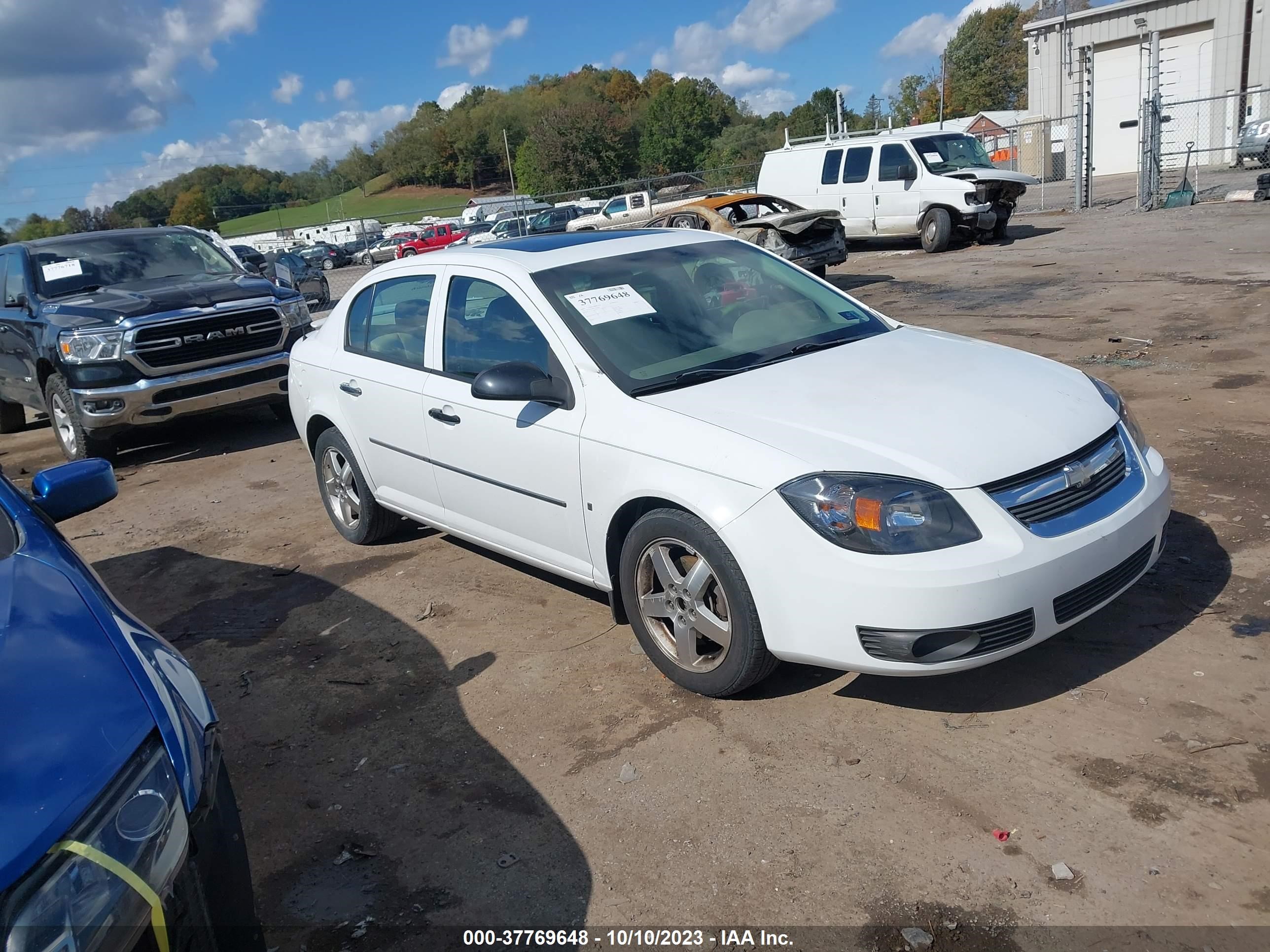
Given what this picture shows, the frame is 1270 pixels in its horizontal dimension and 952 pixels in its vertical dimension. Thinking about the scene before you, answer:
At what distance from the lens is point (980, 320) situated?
1085 cm

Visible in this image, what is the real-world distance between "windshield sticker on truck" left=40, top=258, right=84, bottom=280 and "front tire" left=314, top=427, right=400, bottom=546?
15.6 feet

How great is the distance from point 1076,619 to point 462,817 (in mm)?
2129

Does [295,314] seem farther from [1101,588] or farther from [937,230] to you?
[937,230]

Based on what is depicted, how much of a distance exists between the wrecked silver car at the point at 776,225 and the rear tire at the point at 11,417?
8.61 m

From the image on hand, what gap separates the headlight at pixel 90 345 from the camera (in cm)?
831

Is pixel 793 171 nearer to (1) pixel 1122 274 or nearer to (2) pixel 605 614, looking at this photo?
(1) pixel 1122 274

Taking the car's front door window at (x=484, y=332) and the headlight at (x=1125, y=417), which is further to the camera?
the car's front door window at (x=484, y=332)

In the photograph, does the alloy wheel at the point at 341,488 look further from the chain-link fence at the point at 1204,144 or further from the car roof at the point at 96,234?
the chain-link fence at the point at 1204,144

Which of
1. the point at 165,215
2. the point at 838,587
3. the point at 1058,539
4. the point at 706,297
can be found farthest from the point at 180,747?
the point at 165,215

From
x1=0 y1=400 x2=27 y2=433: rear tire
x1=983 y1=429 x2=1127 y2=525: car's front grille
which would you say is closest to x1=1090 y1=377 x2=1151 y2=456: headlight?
x1=983 y1=429 x2=1127 y2=525: car's front grille

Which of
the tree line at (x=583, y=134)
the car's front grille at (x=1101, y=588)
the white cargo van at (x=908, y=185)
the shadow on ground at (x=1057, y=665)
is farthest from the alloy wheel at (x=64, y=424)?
the tree line at (x=583, y=134)

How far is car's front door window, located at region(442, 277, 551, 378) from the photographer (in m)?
4.35

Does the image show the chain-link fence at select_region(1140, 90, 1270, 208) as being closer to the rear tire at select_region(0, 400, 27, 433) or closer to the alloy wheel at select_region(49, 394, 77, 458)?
the alloy wheel at select_region(49, 394, 77, 458)

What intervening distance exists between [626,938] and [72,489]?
86.7 inches
